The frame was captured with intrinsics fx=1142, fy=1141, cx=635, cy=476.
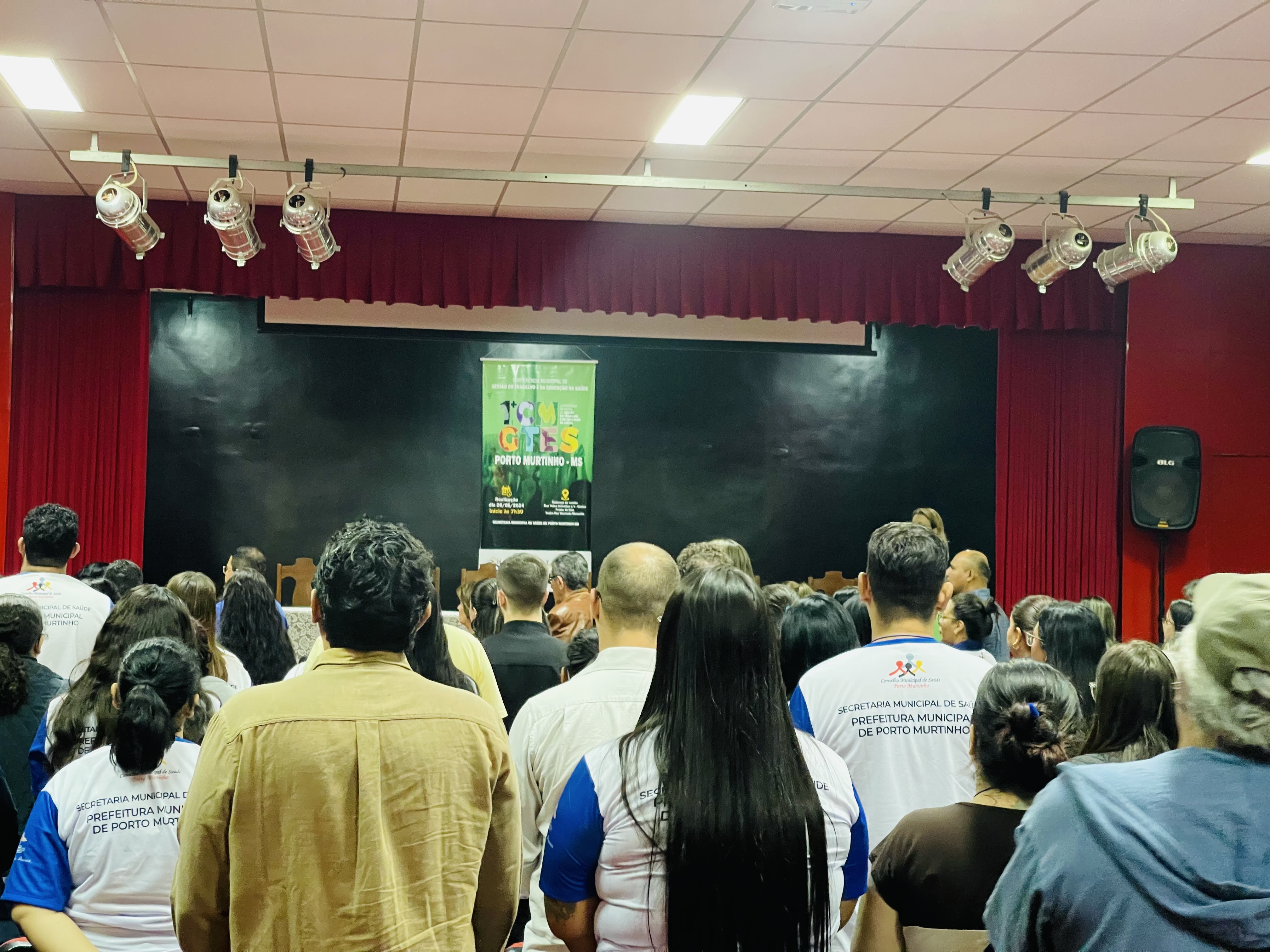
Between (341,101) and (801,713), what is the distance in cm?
400

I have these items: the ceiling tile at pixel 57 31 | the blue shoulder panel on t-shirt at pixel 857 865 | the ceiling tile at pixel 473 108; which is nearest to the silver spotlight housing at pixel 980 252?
the ceiling tile at pixel 473 108

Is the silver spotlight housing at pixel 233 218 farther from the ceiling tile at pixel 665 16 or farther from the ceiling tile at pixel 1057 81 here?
the ceiling tile at pixel 1057 81

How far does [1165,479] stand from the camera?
7.96 m

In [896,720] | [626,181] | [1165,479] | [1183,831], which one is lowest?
[896,720]

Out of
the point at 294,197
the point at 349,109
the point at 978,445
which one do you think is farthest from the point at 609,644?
the point at 978,445

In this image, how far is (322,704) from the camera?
1.50 meters

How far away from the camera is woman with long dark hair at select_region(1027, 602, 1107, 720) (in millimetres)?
Result: 3330

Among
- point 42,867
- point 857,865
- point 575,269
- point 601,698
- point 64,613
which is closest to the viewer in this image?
point 857,865

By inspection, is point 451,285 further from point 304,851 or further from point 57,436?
point 304,851

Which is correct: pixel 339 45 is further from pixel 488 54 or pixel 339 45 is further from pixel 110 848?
pixel 110 848

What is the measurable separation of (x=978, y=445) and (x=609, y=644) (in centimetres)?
720

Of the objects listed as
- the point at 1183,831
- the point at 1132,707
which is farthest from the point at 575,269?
the point at 1183,831

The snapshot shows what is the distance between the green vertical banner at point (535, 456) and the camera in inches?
322

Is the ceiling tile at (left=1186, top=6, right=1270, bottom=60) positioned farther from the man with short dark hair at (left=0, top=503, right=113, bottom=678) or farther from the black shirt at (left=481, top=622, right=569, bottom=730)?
the man with short dark hair at (left=0, top=503, right=113, bottom=678)
